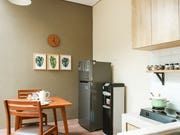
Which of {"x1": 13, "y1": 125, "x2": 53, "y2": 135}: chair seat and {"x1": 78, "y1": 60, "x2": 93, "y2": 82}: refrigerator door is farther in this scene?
{"x1": 78, "y1": 60, "x2": 93, "y2": 82}: refrigerator door

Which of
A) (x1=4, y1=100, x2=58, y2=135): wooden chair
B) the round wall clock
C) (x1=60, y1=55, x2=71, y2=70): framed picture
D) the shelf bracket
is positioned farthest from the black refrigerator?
(x1=4, y1=100, x2=58, y2=135): wooden chair

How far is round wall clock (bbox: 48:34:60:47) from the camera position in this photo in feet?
13.2

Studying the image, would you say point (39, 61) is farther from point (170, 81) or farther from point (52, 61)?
point (170, 81)

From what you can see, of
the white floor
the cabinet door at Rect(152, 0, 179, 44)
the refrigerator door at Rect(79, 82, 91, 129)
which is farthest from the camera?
the refrigerator door at Rect(79, 82, 91, 129)

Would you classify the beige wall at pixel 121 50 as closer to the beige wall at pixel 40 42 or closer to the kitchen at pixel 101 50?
the kitchen at pixel 101 50

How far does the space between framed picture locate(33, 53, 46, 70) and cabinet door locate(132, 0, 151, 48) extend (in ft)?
7.03

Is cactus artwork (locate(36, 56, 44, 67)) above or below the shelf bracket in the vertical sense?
above

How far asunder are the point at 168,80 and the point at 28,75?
2.71 meters

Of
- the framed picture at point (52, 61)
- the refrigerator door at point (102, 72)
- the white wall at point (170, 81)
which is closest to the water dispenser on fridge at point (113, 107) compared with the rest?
the refrigerator door at point (102, 72)

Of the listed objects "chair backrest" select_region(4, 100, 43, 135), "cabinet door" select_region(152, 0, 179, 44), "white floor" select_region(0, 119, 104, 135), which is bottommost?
"white floor" select_region(0, 119, 104, 135)

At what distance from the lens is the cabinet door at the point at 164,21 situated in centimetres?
194

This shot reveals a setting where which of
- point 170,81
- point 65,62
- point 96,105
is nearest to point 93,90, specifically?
point 96,105

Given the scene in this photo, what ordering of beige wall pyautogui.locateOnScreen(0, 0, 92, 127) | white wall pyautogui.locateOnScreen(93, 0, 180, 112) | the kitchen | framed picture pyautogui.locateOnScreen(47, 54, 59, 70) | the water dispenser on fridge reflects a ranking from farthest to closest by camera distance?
framed picture pyautogui.locateOnScreen(47, 54, 59, 70), beige wall pyautogui.locateOnScreen(0, 0, 92, 127), the water dispenser on fridge, the kitchen, white wall pyautogui.locateOnScreen(93, 0, 180, 112)

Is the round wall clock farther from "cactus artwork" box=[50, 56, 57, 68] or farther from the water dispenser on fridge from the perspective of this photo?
the water dispenser on fridge
